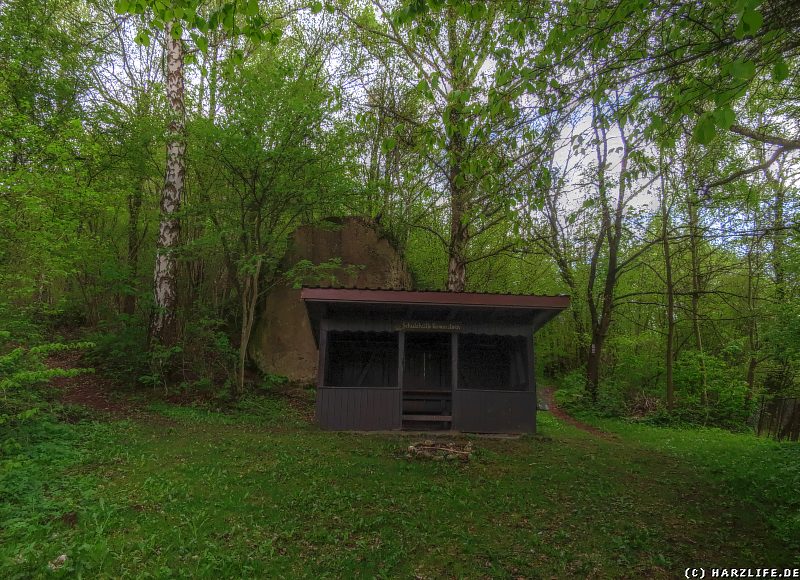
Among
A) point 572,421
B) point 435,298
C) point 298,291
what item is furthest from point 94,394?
point 572,421

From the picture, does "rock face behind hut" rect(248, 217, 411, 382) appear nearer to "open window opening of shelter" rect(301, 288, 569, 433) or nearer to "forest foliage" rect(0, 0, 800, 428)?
"forest foliage" rect(0, 0, 800, 428)

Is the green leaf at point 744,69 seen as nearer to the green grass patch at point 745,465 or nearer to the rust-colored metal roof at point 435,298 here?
the green grass patch at point 745,465

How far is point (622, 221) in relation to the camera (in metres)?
16.0

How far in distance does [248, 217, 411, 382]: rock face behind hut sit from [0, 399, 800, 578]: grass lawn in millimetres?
6172

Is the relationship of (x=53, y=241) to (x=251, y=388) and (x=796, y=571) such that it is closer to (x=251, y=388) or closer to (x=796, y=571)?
(x=251, y=388)

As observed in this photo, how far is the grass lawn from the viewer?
12.9 feet

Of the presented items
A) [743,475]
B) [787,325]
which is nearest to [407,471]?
[743,475]

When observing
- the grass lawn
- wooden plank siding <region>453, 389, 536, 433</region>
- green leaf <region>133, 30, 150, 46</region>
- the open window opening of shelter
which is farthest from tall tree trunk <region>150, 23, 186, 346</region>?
→ green leaf <region>133, 30, 150, 46</region>

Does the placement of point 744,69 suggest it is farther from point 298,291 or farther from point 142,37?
point 298,291

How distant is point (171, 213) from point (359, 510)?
31.6 ft

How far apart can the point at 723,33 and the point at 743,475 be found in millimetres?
6135

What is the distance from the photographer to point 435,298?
8.82m

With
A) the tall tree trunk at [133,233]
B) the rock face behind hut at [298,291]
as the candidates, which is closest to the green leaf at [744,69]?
the rock face behind hut at [298,291]

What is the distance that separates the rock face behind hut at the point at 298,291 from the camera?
14344 millimetres
